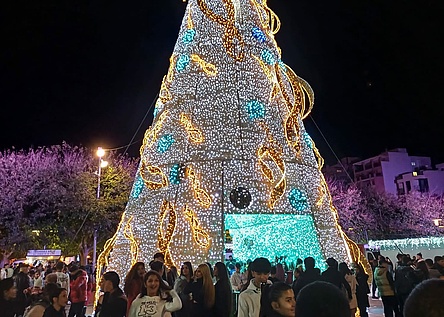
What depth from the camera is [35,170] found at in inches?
982

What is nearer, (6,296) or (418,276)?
(6,296)

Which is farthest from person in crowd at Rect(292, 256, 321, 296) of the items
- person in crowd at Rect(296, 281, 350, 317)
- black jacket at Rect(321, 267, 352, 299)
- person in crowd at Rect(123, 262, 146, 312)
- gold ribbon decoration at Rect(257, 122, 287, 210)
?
person in crowd at Rect(296, 281, 350, 317)

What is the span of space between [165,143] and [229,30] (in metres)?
3.51

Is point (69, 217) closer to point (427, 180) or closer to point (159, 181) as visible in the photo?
point (159, 181)

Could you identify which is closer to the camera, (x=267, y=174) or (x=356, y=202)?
(x=267, y=174)

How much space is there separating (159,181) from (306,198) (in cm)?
377

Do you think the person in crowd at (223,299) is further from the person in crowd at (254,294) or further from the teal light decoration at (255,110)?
the teal light decoration at (255,110)

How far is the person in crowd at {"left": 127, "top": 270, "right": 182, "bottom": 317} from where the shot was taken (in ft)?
13.6

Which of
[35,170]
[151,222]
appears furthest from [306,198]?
[35,170]

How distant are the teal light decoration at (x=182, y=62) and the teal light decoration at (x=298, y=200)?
4461 millimetres

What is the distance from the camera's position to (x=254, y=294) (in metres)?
4.49

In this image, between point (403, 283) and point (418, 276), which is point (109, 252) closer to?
point (403, 283)

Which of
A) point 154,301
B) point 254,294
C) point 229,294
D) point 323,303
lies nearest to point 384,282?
point 229,294

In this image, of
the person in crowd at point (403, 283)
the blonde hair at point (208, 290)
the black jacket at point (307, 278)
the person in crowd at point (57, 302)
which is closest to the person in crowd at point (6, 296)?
the person in crowd at point (57, 302)
